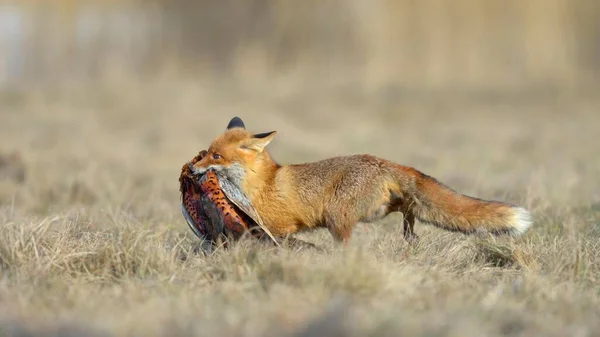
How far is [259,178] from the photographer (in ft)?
20.5

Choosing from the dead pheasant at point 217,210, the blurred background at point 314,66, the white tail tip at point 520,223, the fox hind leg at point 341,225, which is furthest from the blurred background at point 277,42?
the white tail tip at point 520,223

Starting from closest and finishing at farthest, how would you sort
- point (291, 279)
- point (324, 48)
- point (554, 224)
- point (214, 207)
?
point (291, 279), point (214, 207), point (554, 224), point (324, 48)

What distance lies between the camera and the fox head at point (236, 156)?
619 cm

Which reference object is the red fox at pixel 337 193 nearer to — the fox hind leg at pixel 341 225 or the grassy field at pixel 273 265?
the fox hind leg at pixel 341 225

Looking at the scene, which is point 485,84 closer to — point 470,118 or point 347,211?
point 470,118

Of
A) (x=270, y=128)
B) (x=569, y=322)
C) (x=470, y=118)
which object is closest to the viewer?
(x=569, y=322)

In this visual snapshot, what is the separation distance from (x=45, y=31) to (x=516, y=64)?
11.5m

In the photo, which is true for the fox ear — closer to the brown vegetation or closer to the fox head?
the fox head

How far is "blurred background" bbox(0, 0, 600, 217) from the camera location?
17234 mm

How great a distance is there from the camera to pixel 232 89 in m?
18.9

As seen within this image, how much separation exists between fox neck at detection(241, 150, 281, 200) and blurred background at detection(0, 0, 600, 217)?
9.68m

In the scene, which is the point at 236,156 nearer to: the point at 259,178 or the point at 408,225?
the point at 259,178

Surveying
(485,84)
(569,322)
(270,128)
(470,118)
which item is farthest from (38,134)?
(569,322)

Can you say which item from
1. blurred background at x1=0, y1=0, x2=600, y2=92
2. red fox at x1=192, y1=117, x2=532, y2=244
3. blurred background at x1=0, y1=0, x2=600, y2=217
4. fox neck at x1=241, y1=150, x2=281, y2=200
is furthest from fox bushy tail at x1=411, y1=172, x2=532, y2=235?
blurred background at x1=0, y1=0, x2=600, y2=92
